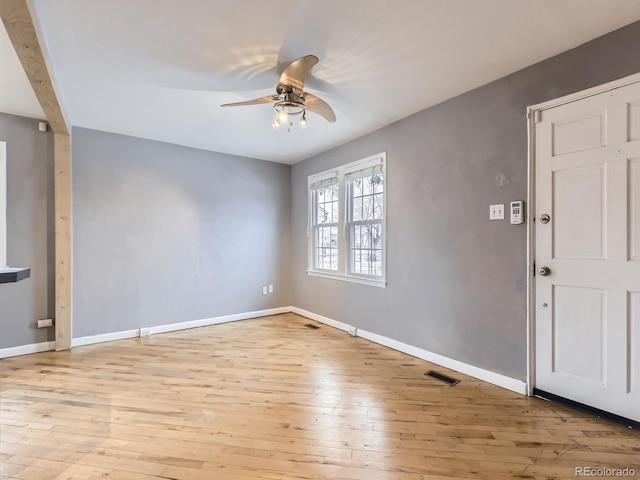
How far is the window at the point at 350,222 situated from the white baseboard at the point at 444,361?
0.63 meters

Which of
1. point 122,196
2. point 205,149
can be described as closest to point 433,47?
point 205,149

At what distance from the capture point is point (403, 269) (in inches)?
127

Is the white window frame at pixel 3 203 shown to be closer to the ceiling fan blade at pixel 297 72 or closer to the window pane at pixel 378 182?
the ceiling fan blade at pixel 297 72

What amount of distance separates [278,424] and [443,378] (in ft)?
4.86

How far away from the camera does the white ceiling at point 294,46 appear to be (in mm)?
1680

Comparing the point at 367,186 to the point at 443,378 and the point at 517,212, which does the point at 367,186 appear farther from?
the point at 443,378

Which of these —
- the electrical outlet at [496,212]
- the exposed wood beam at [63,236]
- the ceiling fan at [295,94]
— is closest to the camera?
the ceiling fan at [295,94]

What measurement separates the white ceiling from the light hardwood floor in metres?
2.42

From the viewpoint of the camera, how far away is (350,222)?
13.1 ft

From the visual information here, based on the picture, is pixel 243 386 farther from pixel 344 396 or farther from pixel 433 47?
pixel 433 47

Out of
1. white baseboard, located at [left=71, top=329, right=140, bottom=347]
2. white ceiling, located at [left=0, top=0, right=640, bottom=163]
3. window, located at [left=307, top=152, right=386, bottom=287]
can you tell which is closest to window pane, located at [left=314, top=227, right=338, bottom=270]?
window, located at [left=307, top=152, right=386, bottom=287]

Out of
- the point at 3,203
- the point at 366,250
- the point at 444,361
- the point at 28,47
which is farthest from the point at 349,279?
the point at 3,203

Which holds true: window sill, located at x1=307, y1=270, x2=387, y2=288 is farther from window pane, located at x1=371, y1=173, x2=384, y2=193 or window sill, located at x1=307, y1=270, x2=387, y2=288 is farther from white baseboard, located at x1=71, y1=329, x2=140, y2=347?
white baseboard, located at x1=71, y1=329, x2=140, y2=347

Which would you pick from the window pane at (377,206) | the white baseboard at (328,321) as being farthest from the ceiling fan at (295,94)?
the white baseboard at (328,321)
